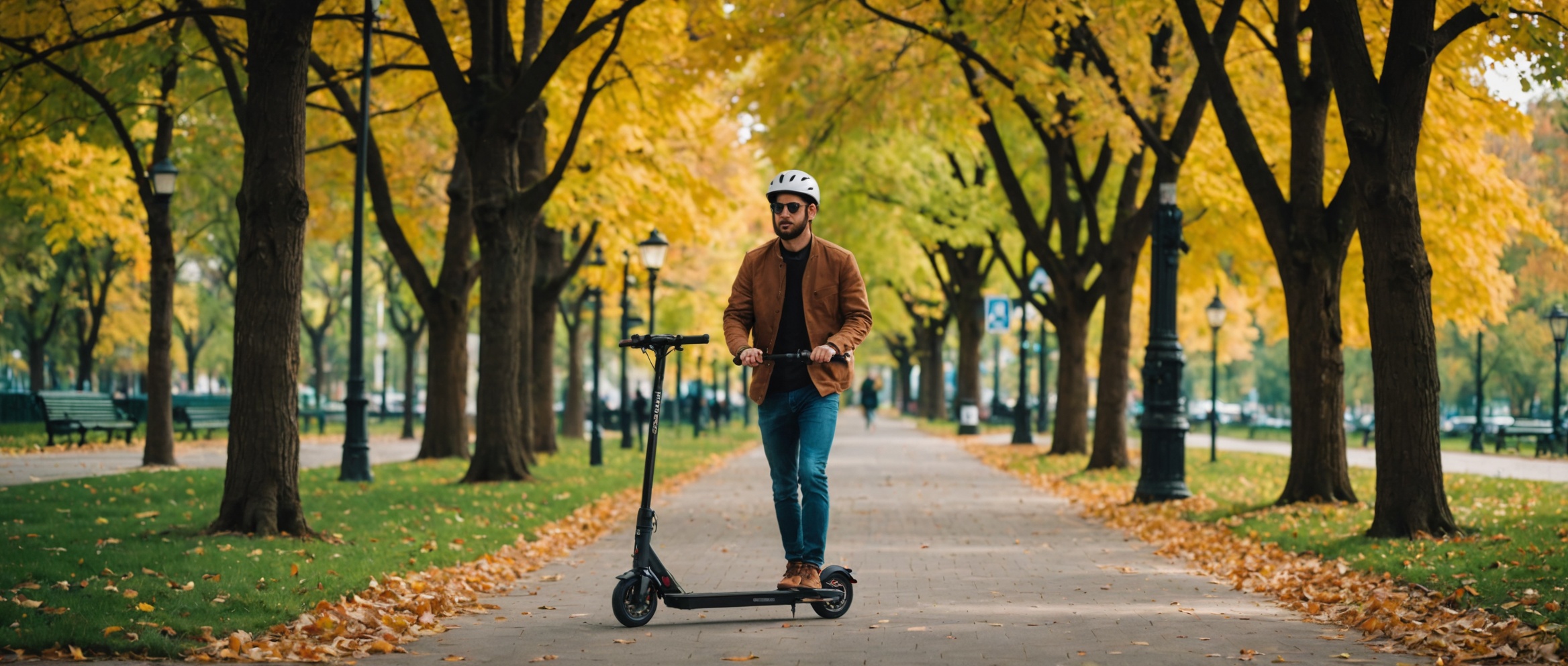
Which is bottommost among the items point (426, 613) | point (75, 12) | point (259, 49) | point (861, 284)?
point (426, 613)

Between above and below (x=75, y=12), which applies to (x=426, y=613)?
below

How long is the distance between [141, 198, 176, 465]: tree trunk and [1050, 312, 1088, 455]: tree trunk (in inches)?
488

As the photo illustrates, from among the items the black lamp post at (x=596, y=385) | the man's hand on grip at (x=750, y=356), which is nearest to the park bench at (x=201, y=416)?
the black lamp post at (x=596, y=385)

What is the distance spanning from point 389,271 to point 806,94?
79.9 ft

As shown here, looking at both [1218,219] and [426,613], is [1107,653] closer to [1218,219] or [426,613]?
[426,613]

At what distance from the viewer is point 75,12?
45.3ft

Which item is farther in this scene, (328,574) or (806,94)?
(806,94)

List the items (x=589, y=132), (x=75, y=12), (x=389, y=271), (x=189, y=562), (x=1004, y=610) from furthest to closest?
(x=389, y=271) → (x=589, y=132) → (x=75, y=12) → (x=189, y=562) → (x=1004, y=610)

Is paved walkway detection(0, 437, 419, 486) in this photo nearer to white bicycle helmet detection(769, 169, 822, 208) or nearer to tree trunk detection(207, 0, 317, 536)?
tree trunk detection(207, 0, 317, 536)

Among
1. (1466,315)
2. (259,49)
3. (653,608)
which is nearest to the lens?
(653,608)

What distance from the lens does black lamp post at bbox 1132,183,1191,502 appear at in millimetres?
14672

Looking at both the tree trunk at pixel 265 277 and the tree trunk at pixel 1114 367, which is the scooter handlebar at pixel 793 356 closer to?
the tree trunk at pixel 265 277

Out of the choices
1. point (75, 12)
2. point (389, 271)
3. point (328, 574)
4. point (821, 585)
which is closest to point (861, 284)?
point (821, 585)

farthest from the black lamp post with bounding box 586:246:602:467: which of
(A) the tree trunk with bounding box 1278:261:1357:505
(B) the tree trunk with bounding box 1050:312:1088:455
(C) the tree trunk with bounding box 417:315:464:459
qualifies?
(A) the tree trunk with bounding box 1278:261:1357:505
